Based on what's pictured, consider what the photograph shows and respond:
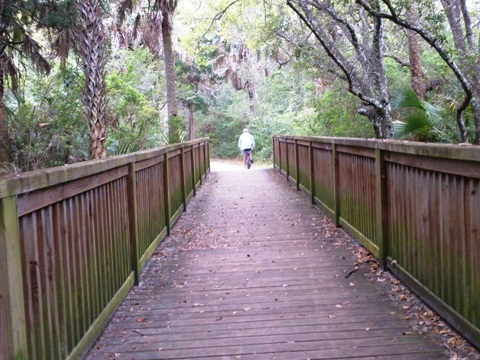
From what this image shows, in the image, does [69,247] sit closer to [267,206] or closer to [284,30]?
[267,206]

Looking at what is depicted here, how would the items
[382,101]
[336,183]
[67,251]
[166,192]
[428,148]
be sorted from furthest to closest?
1. [382,101]
2. [166,192]
3. [336,183]
4. [428,148]
5. [67,251]

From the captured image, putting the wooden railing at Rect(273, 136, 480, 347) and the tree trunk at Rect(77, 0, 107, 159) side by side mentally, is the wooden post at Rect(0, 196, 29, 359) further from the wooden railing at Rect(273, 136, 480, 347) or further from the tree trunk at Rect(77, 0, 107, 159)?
the tree trunk at Rect(77, 0, 107, 159)

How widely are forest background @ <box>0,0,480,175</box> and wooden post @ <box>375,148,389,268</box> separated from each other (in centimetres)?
302

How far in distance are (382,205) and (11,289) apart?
13.2ft

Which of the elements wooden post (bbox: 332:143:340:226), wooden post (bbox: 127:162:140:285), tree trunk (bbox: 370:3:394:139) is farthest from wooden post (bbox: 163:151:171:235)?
tree trunk (bbox: 370:3:394:139)

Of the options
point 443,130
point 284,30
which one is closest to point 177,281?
point 443,130

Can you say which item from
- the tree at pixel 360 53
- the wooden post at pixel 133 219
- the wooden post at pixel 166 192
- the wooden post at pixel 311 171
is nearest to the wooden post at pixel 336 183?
the wooden post at pixel 311 171

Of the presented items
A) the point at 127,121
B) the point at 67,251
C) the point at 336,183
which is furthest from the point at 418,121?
the point at 127,121

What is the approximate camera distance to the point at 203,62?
1049 inches

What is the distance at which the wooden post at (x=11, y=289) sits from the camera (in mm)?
2412

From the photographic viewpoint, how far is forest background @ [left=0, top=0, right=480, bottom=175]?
30.0 ft

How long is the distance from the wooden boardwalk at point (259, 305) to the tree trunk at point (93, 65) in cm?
272

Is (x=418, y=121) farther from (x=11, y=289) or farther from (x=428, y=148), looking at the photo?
(x=11, y=289)

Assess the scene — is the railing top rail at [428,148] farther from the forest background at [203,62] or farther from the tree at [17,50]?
the tree at [17,50]
